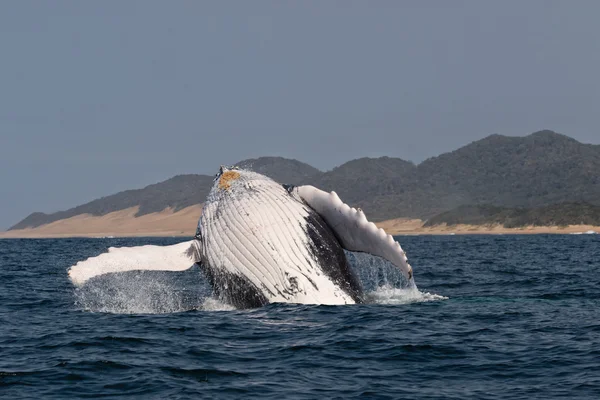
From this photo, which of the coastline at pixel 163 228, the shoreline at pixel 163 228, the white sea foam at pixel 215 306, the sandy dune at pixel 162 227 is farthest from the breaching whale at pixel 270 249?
the sandy dune at pixel 162 227

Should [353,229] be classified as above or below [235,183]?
below

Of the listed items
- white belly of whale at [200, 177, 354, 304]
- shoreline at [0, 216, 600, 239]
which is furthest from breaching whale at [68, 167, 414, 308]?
shoreline at [0, 216, 600, 239]

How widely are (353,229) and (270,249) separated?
1168 millimetres

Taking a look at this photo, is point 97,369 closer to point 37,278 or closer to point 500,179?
point 37,278

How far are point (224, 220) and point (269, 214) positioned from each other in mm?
663

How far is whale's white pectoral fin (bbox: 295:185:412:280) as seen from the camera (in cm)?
1022

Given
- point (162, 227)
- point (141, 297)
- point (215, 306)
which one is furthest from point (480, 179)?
point (215, 306)

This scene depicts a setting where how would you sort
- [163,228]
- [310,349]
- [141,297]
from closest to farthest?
1. [310,349]
2. [141,297]
3. [163,228]

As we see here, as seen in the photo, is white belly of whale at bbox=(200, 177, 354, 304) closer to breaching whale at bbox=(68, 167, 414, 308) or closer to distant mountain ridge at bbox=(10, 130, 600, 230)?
breaching whale at bbox=(68, 167, 414, 308)

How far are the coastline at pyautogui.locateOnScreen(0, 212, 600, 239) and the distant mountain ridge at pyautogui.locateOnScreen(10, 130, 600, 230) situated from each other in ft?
24.4

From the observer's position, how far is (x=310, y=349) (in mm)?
9383

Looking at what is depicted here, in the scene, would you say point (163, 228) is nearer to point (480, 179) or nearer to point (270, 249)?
point (480, 179)

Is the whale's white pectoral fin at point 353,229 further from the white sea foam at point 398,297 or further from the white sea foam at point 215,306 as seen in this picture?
the white sea foam at point 398,297

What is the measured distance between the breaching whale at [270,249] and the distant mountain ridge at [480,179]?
358 ft
